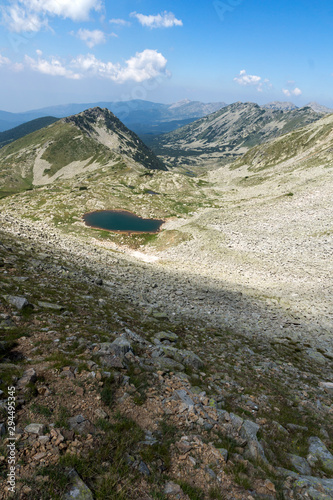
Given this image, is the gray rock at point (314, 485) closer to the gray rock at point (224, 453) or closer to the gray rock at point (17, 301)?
the gray rock at point (224, 453)

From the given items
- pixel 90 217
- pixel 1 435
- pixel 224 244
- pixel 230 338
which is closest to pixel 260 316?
pixel 230 338

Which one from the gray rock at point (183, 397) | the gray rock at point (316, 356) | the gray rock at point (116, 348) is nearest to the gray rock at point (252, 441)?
the gray rock at point (183, 397)

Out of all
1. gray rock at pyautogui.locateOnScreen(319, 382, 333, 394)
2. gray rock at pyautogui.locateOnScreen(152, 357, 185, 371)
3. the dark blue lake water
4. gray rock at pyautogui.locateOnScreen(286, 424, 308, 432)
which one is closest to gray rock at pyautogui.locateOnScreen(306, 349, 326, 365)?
gray rock at pyautogui.locateOnScreen(319, 382, 333, 394)

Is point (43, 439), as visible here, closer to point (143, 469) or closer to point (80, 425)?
point (80, 425)

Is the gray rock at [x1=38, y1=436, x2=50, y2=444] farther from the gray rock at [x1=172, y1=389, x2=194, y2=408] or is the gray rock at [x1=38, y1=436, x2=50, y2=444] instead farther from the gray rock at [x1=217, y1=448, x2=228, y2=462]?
the gray rock at [x1=217, y1=448, x2=228, y2=462]

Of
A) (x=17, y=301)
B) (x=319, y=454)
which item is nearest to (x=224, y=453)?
(x=319, y=454)
